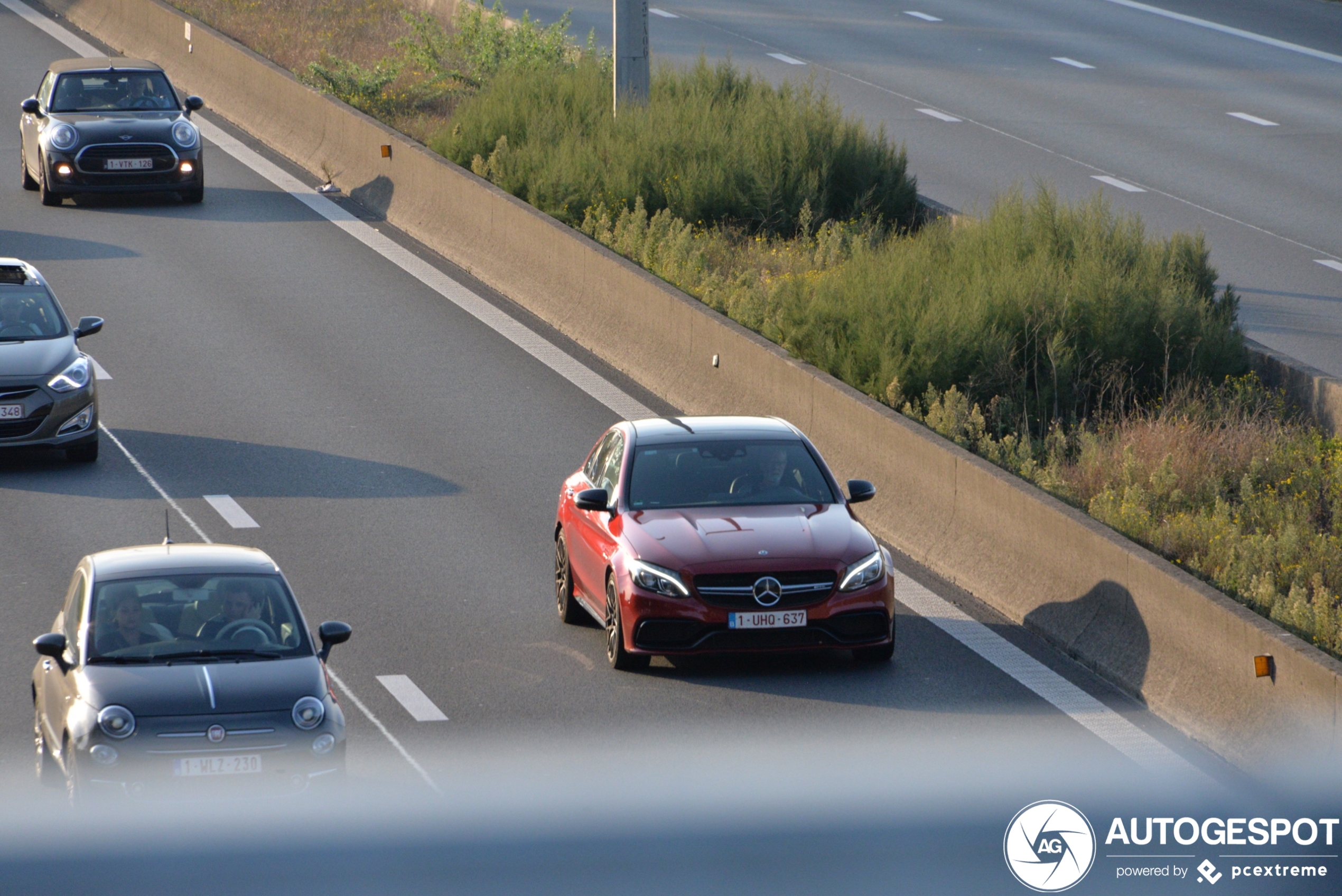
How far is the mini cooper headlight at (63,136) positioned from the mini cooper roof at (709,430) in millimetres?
16789

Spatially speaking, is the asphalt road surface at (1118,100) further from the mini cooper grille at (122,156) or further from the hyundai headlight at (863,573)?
the hyundai headlight at (863,573)

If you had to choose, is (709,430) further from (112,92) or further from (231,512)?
(112,92)

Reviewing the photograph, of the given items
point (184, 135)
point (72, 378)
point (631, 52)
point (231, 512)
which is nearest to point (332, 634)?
point (231, 512)

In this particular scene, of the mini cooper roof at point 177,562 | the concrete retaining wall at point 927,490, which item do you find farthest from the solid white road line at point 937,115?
the mini cooper roof at point 177,562

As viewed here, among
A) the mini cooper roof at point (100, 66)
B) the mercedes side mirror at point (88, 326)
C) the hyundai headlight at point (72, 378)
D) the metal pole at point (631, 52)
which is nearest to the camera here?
the hyundai headlight at point (72, 378)

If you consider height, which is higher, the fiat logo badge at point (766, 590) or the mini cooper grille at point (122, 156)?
the fiat logo badge at point (766, 590)

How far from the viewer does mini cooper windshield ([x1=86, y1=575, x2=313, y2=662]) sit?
399 inches

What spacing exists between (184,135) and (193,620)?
19505mm

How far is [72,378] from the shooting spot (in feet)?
57.7

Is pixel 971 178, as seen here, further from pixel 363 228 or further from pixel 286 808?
pixel 286 808

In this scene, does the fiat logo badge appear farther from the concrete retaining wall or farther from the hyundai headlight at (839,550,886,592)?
the concrete retaining wall

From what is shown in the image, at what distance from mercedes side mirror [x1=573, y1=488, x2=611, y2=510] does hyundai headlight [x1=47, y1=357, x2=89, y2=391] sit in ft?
20.3

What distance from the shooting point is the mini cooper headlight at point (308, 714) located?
9.68 meters

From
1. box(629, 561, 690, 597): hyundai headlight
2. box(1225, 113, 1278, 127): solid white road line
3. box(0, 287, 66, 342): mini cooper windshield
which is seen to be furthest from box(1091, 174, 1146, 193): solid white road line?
box(629, 561, 690, 597): hyundai headlight
